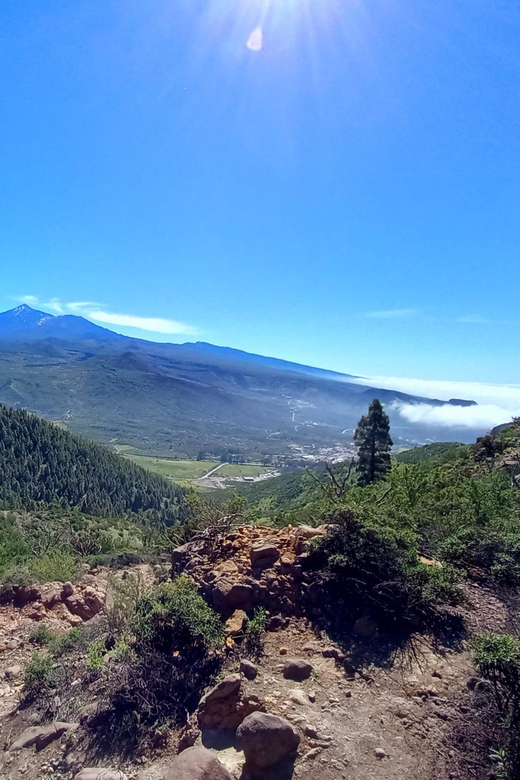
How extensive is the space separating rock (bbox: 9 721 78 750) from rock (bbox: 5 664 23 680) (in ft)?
6.96

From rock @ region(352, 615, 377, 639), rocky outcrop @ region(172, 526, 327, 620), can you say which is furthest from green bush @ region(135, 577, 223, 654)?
rock @ region(352, 615, 377, 639)

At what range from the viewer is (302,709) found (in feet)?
13.9

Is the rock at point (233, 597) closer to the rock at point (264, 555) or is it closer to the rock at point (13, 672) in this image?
the rock at point (264, 555)

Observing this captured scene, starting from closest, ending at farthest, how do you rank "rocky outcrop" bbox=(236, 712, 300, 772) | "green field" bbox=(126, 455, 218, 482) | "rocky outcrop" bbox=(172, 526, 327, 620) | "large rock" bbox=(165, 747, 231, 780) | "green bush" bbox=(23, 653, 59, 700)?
1. "large rock" bbox=(165, 747, 231, 780)
2. "rocky outcrop" bbox=(236, 712, 300, 772)
3. "green bush" bbox=(23, 653, 59, 700)
4. "rocky outcrop" bbox=(172, 526, 327, 620)
5. "green field" bbox=(126, 455, 218, 482)

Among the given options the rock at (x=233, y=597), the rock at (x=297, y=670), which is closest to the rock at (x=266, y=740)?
the rock at (x=297, y=670)

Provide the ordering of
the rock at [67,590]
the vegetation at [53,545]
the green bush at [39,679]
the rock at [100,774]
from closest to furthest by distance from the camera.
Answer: the rock at [100,774] → the green bush at [39,679] → the rock at [67,590] → the vegetation at [53,545]

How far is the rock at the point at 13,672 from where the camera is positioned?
21.8 ft

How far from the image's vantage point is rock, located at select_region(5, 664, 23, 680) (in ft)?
21.8

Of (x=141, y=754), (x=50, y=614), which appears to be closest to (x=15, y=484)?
(x=50, y=614)

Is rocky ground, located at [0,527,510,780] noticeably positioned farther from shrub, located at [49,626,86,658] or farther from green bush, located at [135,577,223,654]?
shrub, located at [49,626,86,658]

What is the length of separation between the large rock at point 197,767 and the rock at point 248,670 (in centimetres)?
95

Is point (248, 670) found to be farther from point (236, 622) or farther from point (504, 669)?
point (504, 669)

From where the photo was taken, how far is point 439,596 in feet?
18.7

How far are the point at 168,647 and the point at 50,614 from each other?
556cm
